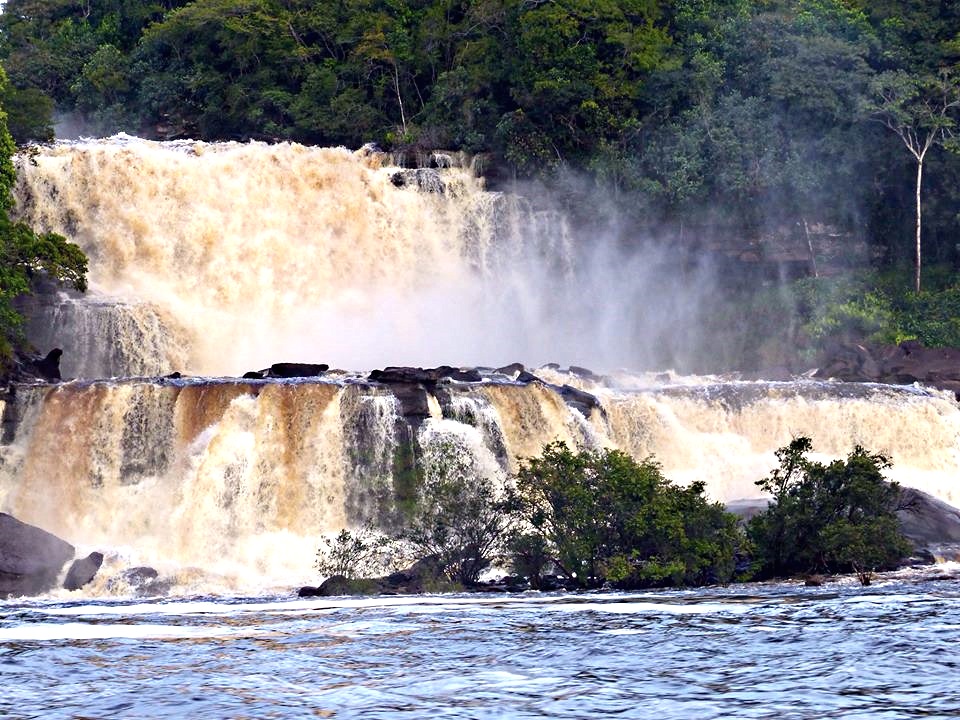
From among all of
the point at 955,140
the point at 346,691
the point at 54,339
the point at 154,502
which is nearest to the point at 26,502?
the point at 154,502

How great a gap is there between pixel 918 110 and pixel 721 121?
6.88 m

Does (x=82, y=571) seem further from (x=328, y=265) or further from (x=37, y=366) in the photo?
(x=328, y=265)

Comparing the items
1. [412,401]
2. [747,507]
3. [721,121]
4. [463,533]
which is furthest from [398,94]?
[463,533]

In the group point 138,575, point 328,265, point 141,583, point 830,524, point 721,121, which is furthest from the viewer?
point 721,121

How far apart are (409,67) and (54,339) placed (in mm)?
24621

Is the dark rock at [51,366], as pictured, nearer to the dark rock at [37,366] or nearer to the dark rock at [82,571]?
the dark rock at [37,366]

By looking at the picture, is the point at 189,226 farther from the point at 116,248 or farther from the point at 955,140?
the point at 955,140

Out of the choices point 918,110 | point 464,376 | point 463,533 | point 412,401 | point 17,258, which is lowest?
point 463,533

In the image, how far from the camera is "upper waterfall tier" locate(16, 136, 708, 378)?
47625 millimetres

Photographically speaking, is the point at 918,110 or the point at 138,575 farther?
the point at 918,110

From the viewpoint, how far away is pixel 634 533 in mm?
27328

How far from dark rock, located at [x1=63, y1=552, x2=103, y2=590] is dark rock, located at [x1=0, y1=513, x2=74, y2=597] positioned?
0.27 m

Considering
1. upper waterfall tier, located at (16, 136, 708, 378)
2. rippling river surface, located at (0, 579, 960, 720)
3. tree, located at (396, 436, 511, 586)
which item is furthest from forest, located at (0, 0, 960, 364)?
rippling river surface, located at (0, 579, 960, 720)

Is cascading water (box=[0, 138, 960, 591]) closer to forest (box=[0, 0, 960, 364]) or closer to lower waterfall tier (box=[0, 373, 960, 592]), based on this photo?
lower waterfall tier (box=[0, 373, 960, 592])
